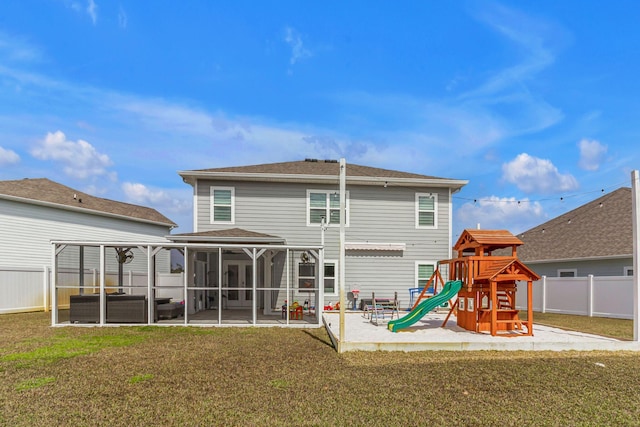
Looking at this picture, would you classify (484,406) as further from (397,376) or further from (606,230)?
(606,230)

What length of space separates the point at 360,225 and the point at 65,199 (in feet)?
50.9

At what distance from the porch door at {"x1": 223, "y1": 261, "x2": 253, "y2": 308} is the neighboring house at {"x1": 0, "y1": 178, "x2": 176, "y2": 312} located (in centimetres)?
349

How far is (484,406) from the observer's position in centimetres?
502

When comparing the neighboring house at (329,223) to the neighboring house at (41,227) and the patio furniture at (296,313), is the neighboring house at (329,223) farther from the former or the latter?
the neighboring house at (41,227)

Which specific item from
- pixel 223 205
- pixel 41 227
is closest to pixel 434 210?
pixel 223 205

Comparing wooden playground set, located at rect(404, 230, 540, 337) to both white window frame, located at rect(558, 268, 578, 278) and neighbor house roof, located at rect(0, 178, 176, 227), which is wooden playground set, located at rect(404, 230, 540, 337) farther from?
neighbor house roof, located at rect(0, 178, 176, 227)

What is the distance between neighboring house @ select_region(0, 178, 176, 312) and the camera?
52.4ft

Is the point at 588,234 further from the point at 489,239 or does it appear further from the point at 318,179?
the point at 318,179

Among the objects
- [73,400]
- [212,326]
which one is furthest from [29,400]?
[212,326]

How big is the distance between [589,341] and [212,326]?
10.1m

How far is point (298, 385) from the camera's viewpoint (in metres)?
5.85

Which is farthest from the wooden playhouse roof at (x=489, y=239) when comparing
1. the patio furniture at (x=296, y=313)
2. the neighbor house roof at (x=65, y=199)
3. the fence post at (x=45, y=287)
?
the neighbor house roof at (x=65, y=199)

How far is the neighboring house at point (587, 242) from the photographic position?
16.4 metres

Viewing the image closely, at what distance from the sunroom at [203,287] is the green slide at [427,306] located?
9.03ft
